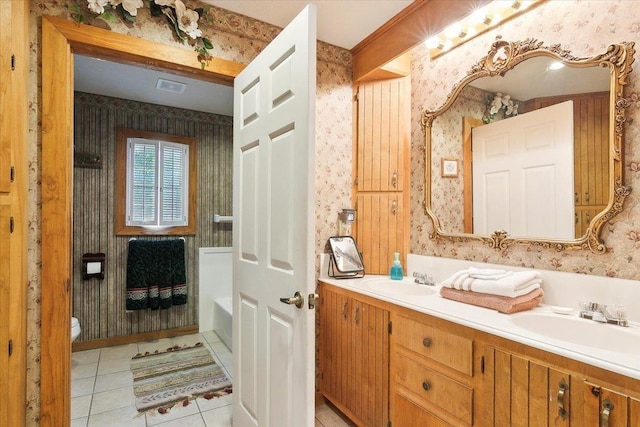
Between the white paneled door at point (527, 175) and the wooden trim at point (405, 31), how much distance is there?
0.61 m

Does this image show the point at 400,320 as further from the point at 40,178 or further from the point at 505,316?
the point at 40,178

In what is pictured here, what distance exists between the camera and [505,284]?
1.42 metres

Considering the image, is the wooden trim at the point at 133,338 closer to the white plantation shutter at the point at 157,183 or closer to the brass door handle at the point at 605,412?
the white plantation shutter at the point at 157,183

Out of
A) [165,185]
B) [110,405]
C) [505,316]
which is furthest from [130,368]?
[505,316]

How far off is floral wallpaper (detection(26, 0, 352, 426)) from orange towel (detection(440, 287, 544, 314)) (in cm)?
102

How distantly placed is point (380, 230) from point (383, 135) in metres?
0.68

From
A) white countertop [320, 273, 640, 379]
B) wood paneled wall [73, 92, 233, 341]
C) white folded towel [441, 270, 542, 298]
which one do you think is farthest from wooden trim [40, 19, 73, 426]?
white folded towel [441, 270, 542, 298]

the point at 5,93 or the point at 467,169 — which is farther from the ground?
the point at 5,93

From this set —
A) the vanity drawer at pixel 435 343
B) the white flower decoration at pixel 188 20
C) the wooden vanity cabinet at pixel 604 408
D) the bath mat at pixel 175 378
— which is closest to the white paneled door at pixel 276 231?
the white flower decoration at pixel 188 20

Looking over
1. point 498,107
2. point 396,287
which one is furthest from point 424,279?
point 498,107

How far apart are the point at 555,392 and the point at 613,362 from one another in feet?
0.63

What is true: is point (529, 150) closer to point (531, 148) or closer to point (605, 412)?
point (531, 148)

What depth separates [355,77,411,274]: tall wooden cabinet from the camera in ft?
7.55

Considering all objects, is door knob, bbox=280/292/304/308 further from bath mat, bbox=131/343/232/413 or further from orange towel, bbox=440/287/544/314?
bath mat, bbox=131/343/232/413
